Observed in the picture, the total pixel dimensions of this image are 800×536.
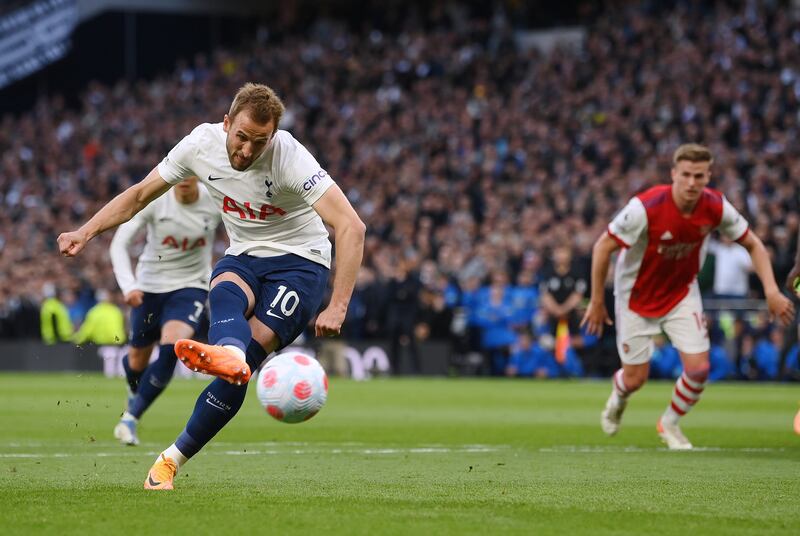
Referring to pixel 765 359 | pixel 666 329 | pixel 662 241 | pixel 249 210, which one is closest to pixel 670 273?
pixel 662 241

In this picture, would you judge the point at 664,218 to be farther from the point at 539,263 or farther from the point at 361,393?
the point at 539,263

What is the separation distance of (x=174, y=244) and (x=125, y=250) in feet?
2.15

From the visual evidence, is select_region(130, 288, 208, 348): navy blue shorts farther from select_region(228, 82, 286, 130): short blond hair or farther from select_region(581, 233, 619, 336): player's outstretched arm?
select_region(228, 82, 286, 130): short blond hair

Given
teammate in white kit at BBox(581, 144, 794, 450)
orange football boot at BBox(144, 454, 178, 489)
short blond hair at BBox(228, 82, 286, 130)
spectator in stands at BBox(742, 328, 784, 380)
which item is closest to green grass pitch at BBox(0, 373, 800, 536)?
orange football boot at BBox(144, 454, 178, 489)

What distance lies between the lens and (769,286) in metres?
10.6

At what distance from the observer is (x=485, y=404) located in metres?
18.0

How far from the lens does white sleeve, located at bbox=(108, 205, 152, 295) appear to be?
1212cm

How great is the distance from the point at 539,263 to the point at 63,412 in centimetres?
1155

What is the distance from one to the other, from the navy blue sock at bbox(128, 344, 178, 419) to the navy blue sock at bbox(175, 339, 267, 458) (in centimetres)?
407

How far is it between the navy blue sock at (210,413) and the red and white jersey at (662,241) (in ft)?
14.5

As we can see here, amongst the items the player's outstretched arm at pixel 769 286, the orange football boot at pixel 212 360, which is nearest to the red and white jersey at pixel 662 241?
the player's outstretched arm at pixel 769 286

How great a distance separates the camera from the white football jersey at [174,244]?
→ 1202cm

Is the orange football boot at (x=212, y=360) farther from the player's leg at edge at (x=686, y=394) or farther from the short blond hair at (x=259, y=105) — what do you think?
the player's leg at edge at (x=686, y=394)

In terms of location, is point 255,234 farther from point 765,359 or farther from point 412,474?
point 765,359
